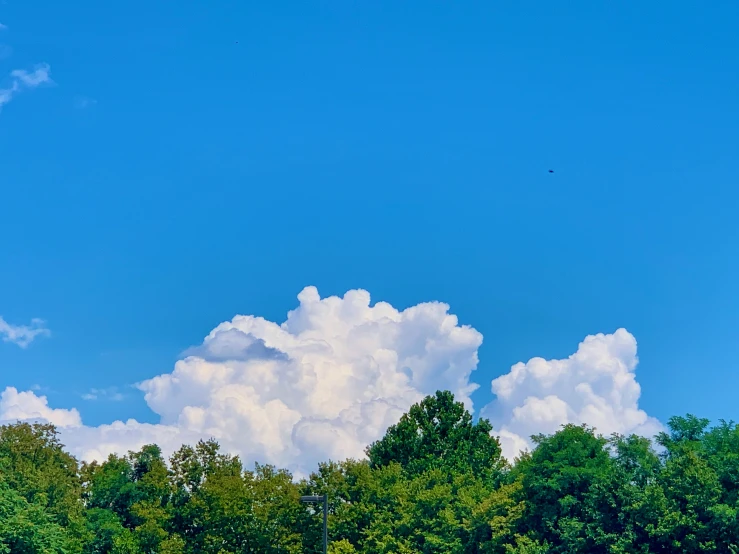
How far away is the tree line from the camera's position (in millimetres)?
43750

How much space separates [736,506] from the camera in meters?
40.4

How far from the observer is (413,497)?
6028 cm

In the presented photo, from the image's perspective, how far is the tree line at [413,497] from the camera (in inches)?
1722

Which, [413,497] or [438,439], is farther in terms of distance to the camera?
[438,439]

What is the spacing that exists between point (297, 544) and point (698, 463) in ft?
99.7

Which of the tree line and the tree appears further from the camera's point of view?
the tree

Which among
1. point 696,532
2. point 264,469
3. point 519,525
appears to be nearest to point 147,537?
point 264,469

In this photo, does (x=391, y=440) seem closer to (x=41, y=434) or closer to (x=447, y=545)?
(x=447, y=545)

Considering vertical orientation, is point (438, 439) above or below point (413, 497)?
above

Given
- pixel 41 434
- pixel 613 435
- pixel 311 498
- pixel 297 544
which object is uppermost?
pixel 41 434

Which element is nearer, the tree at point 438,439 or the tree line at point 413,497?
the tree line at point 413,497

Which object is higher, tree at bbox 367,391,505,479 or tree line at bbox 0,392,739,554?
tree at bbox 367,391,505,479

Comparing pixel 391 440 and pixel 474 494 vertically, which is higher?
pixel 391 440

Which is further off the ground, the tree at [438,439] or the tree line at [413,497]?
the tree at [438,439]
